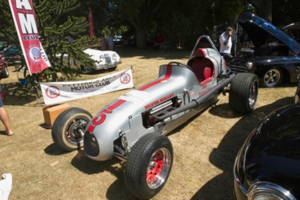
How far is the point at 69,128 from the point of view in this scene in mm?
3887

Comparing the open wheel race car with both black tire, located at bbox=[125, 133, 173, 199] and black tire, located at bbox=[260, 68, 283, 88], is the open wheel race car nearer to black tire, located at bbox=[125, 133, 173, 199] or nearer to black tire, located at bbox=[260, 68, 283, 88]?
black tire, located at bbox=[125, 133, 173, 199]

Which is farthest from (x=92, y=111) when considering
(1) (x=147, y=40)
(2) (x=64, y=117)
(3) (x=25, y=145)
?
(1) (x=147, y=40)

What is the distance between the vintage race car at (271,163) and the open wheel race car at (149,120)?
45.5 inches

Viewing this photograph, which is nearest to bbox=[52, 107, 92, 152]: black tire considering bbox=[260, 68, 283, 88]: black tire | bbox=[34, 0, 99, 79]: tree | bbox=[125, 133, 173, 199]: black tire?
bbox=[125, 133, 173, 199]: black tire

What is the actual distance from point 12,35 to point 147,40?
1867 cm

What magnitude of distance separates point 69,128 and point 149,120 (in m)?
1.36

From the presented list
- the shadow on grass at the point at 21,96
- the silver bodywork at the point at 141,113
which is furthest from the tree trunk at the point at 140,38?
the silver bodywork at the point at 141,113

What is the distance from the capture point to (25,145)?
4.52m

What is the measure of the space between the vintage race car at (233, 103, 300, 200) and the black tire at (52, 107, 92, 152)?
2.75 m

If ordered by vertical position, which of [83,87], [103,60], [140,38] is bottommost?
[83,87]

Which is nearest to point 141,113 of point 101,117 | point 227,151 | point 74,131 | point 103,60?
point 101,117

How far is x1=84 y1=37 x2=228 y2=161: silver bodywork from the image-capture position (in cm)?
318

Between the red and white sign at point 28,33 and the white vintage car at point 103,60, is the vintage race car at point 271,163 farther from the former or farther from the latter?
the white vintage car at point 103,60

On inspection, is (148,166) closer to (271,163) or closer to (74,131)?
(271,163)
